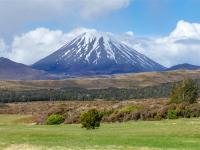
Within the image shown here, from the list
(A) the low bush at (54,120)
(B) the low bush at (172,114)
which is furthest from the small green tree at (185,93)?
(A) the low bush at (54,120)

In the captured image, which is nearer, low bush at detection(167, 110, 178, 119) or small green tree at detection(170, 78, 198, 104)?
low bush at detection(167, 110, 178, 119)

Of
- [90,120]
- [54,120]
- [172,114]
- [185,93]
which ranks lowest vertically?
[54,120]

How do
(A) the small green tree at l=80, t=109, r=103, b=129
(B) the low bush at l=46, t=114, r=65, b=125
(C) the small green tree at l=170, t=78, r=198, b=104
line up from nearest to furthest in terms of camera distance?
(A) the small green tree at l=80, t=109, r=103, b=129, (B) the low bush at l=46, t=114, r=65, b=125, (C) the small green tree at l=170, t=78, r=198, b=104

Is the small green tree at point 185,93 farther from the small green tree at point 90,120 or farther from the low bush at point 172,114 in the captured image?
the small green tree at point 90,120

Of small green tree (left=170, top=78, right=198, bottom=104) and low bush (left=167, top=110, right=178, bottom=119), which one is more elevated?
small green tree (left=170, top=78, right=198, bottom=104)

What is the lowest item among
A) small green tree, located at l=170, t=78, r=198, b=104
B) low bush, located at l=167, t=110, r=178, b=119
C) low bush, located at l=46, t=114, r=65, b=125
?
low bush, located at l=46, t=114, r=65, b=125

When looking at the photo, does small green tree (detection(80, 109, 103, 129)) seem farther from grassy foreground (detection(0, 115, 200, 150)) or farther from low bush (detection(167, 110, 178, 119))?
low bush (detection(167, 110, 178, 119))

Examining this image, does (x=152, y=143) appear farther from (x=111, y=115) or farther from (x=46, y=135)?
(x=111, y=115)

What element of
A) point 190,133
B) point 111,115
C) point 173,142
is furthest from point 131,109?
point 173,142

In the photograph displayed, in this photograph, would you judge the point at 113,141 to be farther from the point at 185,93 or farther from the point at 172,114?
the point at 185,93

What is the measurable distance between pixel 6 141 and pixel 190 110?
43.4m

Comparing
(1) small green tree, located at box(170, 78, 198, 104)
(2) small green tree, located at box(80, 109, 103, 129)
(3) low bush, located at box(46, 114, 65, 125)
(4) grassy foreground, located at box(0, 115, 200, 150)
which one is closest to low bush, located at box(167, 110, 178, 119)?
(1) small green tree, located at box(170, 78, 198, 104)

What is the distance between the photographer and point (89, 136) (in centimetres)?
4619

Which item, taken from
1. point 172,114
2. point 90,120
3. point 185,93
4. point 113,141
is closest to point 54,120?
point 172,114
